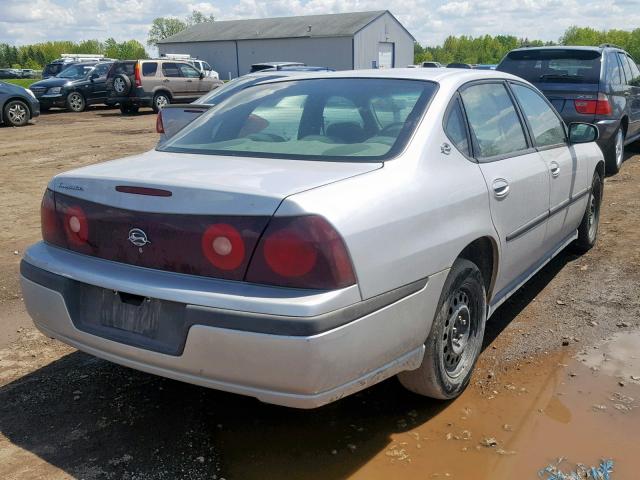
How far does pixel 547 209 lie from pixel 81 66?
23.3m

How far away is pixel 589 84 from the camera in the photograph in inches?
341

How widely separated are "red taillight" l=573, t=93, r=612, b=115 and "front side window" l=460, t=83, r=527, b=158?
509cm

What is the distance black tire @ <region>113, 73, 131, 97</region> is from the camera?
69.5 ft

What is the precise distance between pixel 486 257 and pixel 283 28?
2260 inches

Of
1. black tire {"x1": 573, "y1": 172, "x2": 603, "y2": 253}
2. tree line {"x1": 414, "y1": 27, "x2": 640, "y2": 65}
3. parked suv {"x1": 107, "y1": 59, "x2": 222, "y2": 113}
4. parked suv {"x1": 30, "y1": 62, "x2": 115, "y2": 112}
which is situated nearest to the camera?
black tire {"x1": 573, "y1": 172, "x2": 603, "y2": 253}

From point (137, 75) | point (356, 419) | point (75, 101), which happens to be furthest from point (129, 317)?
point (75, 101)

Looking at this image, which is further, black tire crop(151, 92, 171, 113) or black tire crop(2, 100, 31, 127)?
black tire crop(151, 92, 171, 113)

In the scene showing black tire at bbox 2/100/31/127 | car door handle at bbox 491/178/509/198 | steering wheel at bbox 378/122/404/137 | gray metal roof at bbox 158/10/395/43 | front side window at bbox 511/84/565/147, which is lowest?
black tire at bbox 2/100/31/127

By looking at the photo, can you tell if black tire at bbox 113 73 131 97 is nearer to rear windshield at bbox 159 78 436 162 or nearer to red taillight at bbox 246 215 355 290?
rear windshield at bbox 159 78 436 162

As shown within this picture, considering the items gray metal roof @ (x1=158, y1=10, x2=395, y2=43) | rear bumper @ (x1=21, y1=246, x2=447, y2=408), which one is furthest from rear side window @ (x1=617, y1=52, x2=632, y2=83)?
gray metal roof @ (x1=158, y1=10, x2=395, y2=43)

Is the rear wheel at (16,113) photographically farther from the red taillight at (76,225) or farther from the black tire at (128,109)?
the red taillight at (76,225)

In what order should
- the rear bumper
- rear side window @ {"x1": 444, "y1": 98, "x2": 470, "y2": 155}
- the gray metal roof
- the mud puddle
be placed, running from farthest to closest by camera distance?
the gray metal roof
rear side window @ {"x1": 444, "y1": 98, "x2": 470, "y2": 155}
the mud puddle
the rear bumper

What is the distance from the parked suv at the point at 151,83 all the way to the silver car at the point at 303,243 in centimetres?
1868

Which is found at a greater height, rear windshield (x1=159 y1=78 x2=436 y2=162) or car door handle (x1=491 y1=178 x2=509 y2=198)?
rear windshield (x1=159 y1=78 x2=436 y2=162)
